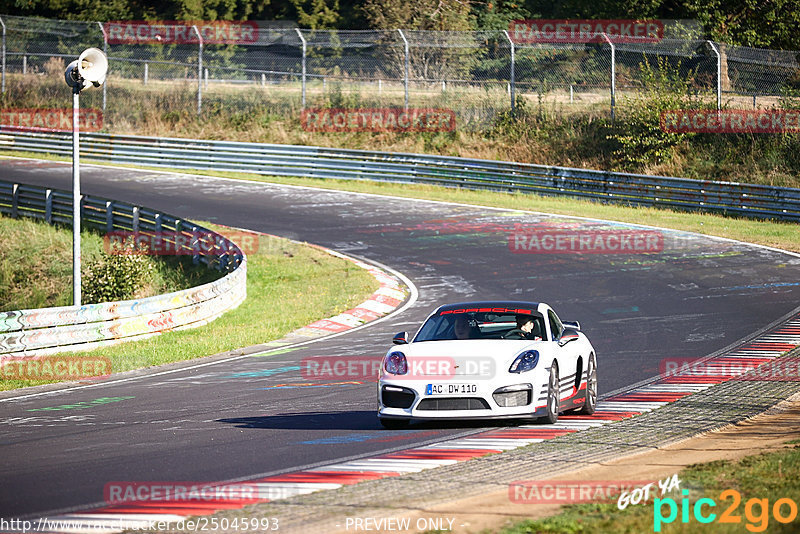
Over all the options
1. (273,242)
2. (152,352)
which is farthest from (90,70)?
(273,242)

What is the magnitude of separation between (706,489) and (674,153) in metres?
30.2

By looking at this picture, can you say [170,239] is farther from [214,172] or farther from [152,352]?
[214,172]

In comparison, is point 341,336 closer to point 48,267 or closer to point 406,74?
point 48,267

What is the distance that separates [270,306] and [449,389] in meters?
11.6

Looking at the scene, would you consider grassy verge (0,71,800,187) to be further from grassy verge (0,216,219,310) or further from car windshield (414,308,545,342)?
car windshield (414,308,545,342)

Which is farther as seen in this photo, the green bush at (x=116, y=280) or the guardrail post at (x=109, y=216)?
the guardrail post at (x=109, y=216)

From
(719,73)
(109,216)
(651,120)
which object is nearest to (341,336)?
(109,216)

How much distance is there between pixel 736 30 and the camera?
45.1 m

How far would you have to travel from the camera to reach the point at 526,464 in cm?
855

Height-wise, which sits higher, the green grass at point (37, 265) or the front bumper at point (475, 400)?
the front bumper at point (475, 400)

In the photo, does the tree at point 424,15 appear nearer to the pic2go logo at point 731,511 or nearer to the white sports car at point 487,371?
the white sports car at point 487,371

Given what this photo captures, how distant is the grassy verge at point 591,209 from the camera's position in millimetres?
27547

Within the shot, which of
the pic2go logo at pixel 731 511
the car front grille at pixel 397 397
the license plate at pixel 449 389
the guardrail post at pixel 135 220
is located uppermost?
the pic2go logo at pixel 731 511

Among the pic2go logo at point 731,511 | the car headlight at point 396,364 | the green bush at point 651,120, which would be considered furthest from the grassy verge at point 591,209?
the pic2go logo at point 731,511
